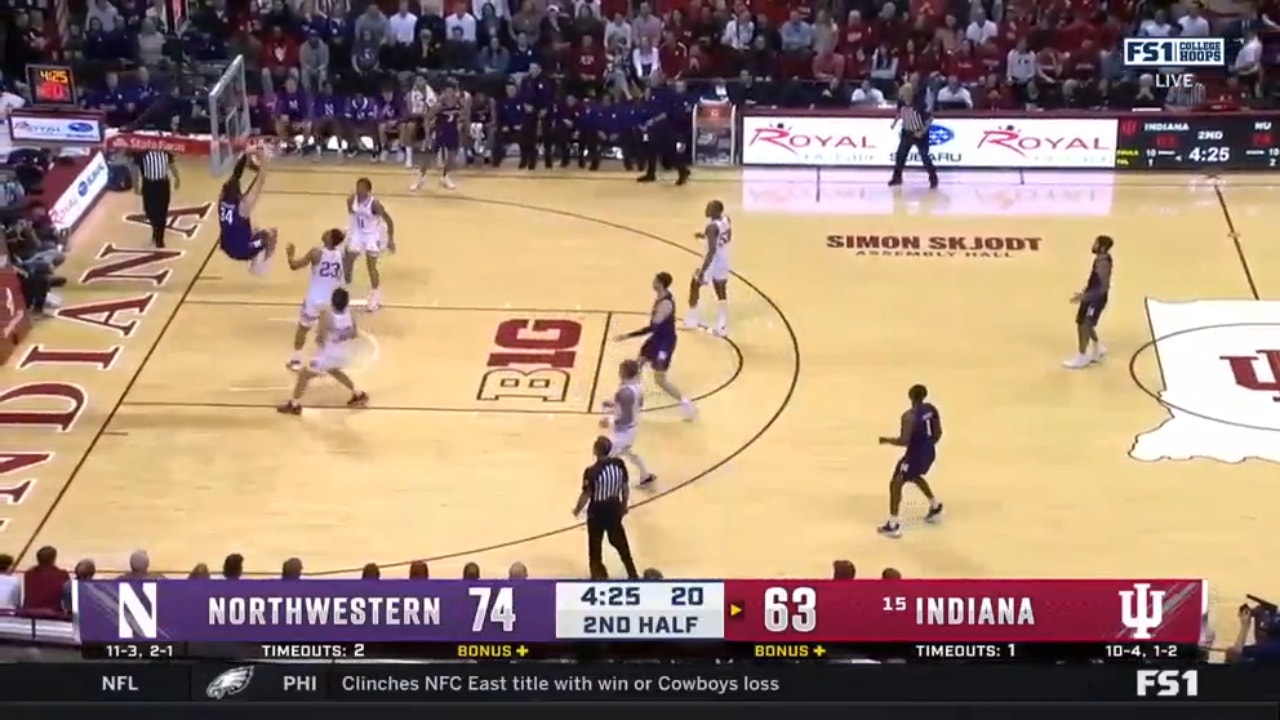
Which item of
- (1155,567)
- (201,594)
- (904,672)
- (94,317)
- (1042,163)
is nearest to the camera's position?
(904,672)

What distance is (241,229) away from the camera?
81.9 ft

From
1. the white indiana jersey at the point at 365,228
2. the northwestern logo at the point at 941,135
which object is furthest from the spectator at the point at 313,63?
the northwestern logo at the point at 941,135

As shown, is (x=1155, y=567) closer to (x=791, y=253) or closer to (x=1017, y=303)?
(x=1017, y=303)

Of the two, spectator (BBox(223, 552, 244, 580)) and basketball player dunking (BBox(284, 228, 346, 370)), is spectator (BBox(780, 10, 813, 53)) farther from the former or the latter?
spectator (BBox(223, 552, 244, 580))

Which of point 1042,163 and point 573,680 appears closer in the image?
point 573,680

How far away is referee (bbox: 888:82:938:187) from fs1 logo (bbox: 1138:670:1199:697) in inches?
609

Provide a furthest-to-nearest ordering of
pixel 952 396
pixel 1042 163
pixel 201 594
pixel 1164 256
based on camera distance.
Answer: pixel 1042 163
pixel 1164 256
pixel 952 396
pixel 201 594

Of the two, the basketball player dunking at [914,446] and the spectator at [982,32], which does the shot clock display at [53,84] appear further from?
the basketball player dunking at [914,446]

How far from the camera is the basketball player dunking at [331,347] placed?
2239 cm

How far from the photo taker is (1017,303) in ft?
85.3

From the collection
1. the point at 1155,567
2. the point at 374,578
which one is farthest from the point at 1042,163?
the point at 374,578

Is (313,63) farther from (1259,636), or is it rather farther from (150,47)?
(1259,636)

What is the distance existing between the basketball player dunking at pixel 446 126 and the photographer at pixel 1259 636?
1510 centimetres

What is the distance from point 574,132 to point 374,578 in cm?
1491
